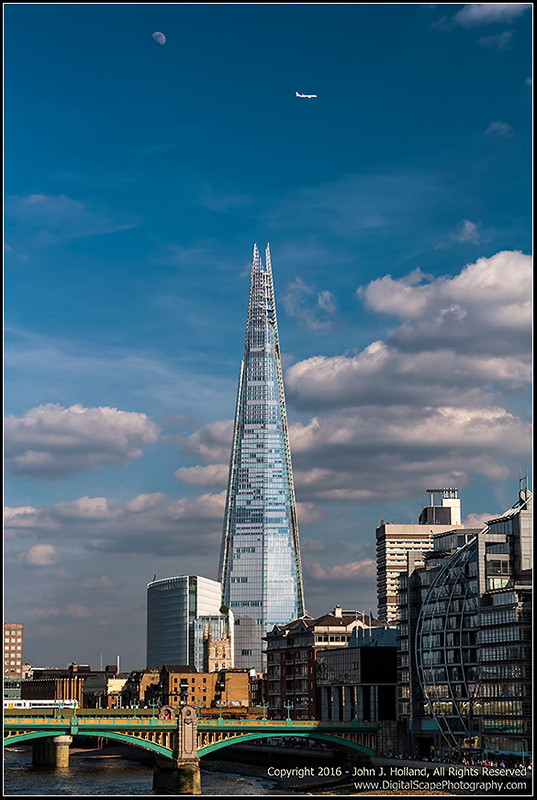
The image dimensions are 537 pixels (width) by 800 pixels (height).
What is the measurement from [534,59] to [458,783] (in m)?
82.6

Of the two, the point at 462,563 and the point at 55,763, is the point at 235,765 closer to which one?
the point at 55,763

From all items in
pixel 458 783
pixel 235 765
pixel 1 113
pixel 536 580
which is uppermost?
pixel 1 113

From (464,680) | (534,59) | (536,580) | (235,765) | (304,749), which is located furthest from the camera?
(235,765)

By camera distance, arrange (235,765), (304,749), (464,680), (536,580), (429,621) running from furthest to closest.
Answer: (235,765), (304,749), (429,621), (464,680), (536,580)

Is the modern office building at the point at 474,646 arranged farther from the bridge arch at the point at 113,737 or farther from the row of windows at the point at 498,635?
the bridge arch at the point at 113,737

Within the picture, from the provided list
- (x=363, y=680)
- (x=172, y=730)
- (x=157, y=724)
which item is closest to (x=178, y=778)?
(x=172, y=730)

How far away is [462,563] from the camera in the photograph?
139m

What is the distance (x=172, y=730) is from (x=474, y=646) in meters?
38.7

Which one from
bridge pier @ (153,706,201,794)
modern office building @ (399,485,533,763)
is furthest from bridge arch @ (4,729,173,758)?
modern office building @ (399,485,533,763)

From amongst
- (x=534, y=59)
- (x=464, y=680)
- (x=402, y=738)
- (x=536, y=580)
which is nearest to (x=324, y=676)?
(x=402, y=738)

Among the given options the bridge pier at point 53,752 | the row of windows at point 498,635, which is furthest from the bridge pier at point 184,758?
the bridge pier at point 53,752

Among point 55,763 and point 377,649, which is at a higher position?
point 377,649

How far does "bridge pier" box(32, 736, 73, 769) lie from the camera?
175m

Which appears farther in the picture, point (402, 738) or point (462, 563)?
point (402, 738)
